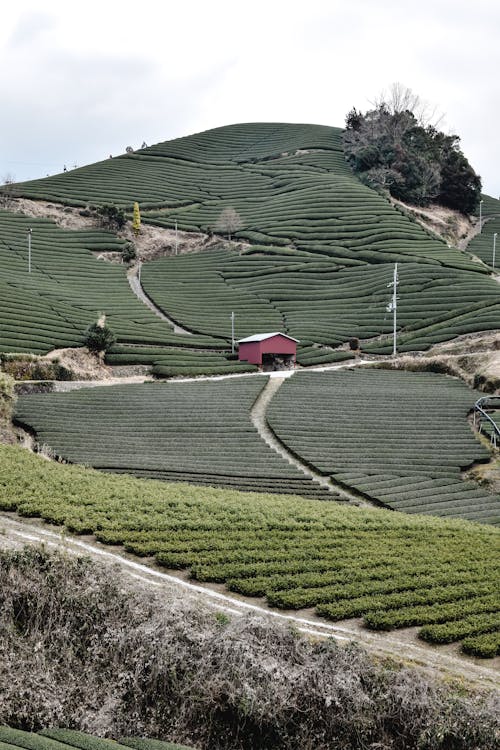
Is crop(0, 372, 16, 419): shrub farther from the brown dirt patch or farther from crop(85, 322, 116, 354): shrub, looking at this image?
crop(85, 322, 116, 354): shrub

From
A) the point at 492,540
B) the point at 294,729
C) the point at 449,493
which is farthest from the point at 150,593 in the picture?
the point at 449,493

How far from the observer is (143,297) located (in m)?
75.6

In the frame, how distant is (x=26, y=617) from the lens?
15875mm

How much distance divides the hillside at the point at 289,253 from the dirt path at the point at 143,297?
59cm

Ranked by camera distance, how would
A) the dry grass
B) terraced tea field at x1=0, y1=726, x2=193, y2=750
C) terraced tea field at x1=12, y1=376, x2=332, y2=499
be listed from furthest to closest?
terraced tea field at x1=12, y1=376, x2=332, y2=499 → the dry grass → terraced tea field at x1=0, y1=726, x2=193, y2=750

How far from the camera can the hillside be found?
66.4 m

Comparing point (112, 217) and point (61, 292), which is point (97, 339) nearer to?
point (61, 292)

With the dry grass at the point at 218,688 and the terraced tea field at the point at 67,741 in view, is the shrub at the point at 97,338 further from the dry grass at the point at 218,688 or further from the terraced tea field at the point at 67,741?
the terraced tea field at the point at 67,741

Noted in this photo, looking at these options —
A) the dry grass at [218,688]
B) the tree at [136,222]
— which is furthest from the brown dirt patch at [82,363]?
the tree at [136,222]

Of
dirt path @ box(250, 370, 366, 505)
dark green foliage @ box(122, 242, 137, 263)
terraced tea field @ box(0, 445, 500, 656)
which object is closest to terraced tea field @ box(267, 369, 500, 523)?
dirt path @ box(250, 370, 366, 505)

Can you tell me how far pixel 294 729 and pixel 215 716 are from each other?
1.48m

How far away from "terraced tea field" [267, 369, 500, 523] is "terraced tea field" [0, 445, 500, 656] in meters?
4.61

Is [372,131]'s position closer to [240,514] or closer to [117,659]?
[240,514]

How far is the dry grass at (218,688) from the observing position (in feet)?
43.1
